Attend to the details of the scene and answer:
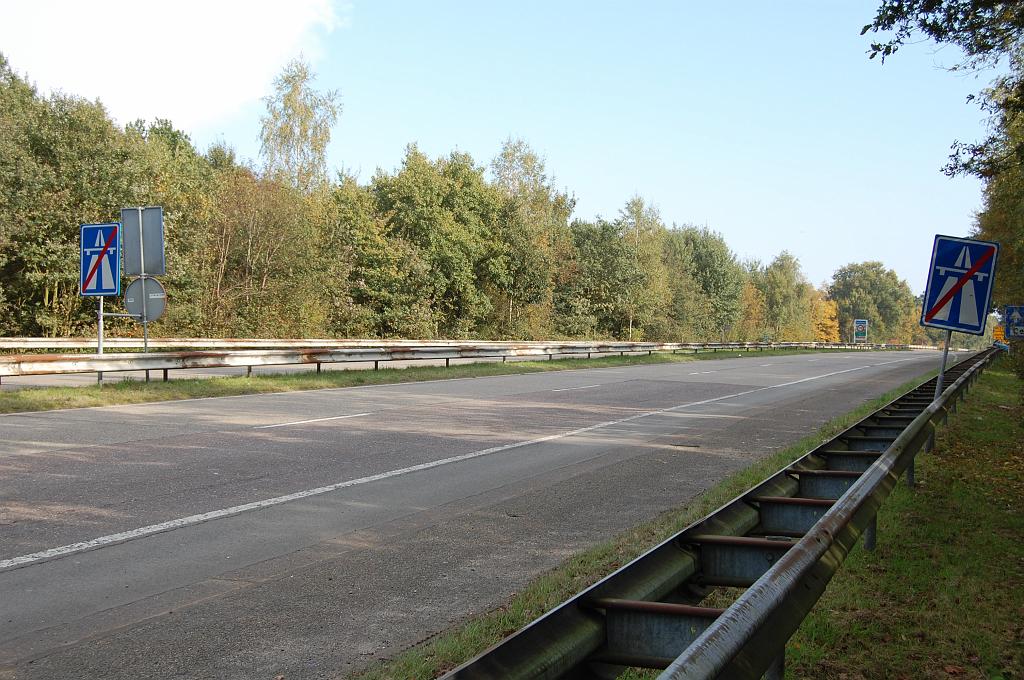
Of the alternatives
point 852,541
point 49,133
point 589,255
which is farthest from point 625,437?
point 589,255

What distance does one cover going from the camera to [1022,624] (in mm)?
4523

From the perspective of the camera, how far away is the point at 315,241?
148 ft

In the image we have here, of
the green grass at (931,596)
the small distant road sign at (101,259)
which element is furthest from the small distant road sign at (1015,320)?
the small distant road sign at (101,259)

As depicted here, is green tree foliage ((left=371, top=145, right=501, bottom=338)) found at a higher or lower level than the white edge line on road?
higher

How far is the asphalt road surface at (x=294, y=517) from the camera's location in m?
4.19

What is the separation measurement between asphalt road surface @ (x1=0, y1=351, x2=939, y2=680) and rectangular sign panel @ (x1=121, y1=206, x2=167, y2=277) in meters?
4.63

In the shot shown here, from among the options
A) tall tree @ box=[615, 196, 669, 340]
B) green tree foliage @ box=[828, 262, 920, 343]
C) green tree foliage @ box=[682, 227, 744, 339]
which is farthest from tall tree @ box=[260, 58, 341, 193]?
green tree foliage @ box=[828, 262, 920, 343]

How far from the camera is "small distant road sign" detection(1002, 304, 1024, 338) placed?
34188 mm

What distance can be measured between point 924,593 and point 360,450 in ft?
21.5

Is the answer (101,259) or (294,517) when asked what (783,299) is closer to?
(101,259)

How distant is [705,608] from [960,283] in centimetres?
915

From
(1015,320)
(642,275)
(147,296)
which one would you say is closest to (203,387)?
(147,296)

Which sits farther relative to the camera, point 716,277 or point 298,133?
point 716,277

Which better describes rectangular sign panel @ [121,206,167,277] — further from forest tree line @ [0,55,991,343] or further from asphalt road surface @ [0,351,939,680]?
forest tree line @ [0,55,991,343]
